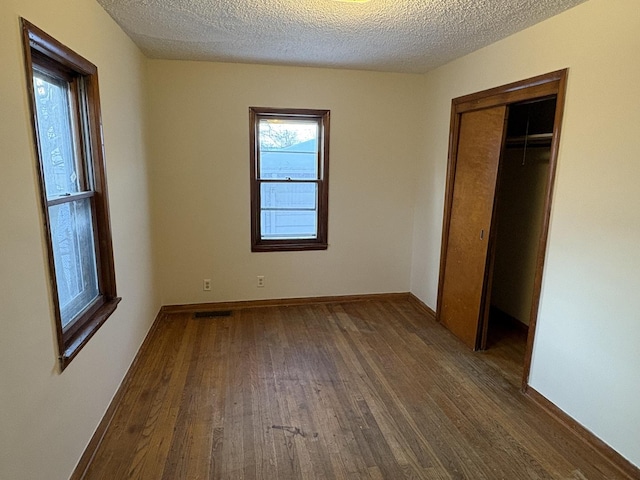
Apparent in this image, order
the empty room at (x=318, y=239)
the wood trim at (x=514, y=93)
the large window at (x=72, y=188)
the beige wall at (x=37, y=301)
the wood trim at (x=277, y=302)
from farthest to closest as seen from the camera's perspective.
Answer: the wood trim at (x=277, y=302) → the wood trim at (x=514, y=93) → the empty room at (x=318, y=239) → the large window at (x=72, y=188) → the beige wall at (x=37, y=301)

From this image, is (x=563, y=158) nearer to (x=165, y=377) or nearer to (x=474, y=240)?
(x=474, y=240)

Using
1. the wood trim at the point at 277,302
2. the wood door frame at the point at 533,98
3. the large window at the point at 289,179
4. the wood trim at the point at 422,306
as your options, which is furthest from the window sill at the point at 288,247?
the wood door frame at the point at 533,98

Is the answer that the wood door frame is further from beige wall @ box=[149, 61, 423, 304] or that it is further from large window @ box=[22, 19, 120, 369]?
large window @ box=[22, 19, 120, 369]

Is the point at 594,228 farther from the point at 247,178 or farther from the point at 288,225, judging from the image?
the point at 247,178

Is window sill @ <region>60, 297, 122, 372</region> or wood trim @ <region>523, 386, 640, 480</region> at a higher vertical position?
window sill @ <region>60, 297, 122, 372</region>

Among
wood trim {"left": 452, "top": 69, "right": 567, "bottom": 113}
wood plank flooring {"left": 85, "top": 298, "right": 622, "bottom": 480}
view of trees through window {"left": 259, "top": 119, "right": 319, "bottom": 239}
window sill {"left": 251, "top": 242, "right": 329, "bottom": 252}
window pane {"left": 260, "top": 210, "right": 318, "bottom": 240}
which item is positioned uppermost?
wood trim {"left": 452, "top": 69, "right": 567, "bottom": 113}

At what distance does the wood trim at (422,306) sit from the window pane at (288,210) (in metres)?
1.31

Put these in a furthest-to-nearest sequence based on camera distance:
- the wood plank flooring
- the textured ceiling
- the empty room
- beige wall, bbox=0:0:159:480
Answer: the textured ceiling
the wood plank flooring
the empty room
beige wall, bbox=0:0:159:480

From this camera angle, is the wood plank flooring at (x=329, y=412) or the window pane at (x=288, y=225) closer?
the wood plank flooring at (x=329, y=412)

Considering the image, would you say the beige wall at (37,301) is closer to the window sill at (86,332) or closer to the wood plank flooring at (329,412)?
the window sill at (86,332)

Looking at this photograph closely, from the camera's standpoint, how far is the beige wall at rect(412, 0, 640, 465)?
195cm

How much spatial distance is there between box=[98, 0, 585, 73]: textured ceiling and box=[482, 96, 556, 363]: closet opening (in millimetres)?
900

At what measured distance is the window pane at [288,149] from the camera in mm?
3943

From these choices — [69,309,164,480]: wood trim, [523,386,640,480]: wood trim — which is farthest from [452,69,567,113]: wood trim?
[69,309,164,480]: wood trim
